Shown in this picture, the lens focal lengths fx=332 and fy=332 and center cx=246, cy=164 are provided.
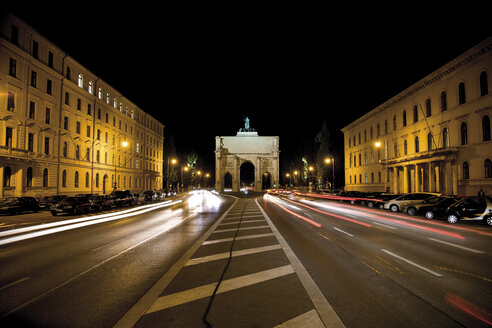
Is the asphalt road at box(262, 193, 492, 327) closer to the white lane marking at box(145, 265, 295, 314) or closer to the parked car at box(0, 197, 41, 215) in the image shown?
the white lane marking at box(145, 265, 295, 314)

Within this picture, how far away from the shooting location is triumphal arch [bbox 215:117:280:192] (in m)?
104

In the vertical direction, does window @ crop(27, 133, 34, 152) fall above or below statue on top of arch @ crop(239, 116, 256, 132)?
below

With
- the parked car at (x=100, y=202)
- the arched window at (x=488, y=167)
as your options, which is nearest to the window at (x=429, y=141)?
the arched window at (x=488, y=167)

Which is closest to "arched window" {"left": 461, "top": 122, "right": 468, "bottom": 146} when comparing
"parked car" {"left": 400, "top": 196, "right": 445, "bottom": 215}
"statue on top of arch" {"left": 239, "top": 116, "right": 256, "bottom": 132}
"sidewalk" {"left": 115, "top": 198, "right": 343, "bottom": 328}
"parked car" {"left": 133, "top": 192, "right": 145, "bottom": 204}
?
"parked car" {"left": 400, "top": 196, "right": 445, "bottom": 215}

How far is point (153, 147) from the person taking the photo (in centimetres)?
7444

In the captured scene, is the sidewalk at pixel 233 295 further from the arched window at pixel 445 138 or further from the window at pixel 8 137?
the arched window at pixel 445 138

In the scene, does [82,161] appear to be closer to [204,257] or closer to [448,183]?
Answer: [204,257]

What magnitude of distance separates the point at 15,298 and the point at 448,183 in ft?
122

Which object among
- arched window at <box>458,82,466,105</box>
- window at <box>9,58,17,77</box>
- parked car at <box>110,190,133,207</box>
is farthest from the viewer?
parked car at <box>110,190,133,207</box>

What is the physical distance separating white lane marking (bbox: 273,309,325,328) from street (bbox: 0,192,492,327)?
21 mm

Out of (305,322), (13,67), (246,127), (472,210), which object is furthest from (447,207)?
(246,127)

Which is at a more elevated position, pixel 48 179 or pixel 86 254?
pixel 48 179

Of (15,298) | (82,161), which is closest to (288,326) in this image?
(15,298)

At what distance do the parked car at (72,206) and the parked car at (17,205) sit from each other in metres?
3.39
